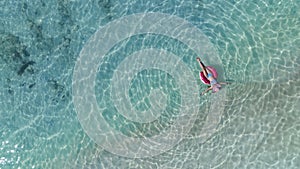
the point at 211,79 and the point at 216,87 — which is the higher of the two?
the point at 211,79

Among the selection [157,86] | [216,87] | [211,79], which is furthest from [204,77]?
[157,86]

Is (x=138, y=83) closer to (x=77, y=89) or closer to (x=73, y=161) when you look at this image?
(x=77, y=89)

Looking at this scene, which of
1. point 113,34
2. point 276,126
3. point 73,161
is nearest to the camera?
point 276,126

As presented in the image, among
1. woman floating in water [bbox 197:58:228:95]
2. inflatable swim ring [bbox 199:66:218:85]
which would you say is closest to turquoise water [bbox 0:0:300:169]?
inflatable swim ring [bbox 199:66:218:85]

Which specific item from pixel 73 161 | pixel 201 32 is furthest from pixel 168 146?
pixel 201 32

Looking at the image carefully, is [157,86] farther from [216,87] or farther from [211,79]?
[216,87]

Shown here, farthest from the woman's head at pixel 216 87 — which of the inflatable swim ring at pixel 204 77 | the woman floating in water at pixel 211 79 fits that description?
the inflatable swim ring at pixel 204 77

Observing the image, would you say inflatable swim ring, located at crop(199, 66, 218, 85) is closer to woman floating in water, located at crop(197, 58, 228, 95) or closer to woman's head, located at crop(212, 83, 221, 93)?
woman floating in water, located at crop(197, 58, 228, 95)

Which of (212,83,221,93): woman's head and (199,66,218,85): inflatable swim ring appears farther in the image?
(199,66,218,85): inflatable swim ring

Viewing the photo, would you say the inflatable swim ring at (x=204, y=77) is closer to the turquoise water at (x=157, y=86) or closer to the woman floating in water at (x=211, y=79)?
the woman floating in water at (x=211, y=79)
